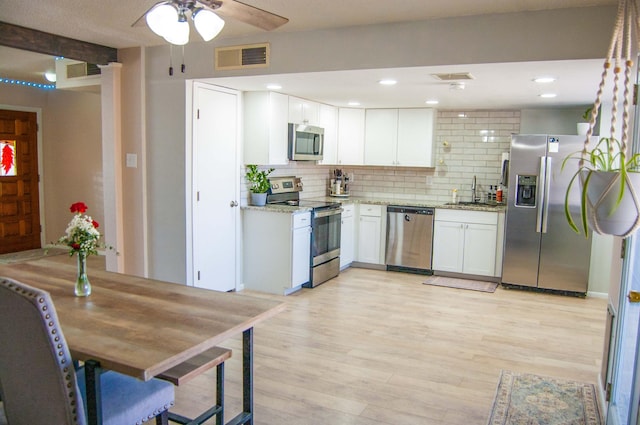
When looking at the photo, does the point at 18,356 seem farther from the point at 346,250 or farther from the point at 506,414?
the point at 346,250

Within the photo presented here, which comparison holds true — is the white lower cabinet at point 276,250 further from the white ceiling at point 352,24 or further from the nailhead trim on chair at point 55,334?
the nailhead trim on chair at point 55,334

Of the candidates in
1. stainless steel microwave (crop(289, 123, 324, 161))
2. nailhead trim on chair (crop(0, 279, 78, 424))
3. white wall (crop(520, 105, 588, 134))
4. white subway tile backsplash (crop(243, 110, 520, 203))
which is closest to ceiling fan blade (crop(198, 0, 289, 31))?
nailhead trim on chair (crop(0, 279, 78, 424))

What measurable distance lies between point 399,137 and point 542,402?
4.22m

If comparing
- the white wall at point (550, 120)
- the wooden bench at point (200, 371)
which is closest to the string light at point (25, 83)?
the wooden bench at point (200, 371)

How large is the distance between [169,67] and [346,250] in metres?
3.14

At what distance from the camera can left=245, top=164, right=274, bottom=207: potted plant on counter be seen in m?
5.50

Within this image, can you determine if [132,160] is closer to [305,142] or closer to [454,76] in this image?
[305,142]

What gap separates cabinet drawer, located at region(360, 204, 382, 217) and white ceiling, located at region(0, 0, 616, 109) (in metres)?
1.53

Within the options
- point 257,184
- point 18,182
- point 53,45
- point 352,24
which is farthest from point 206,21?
point 18,182

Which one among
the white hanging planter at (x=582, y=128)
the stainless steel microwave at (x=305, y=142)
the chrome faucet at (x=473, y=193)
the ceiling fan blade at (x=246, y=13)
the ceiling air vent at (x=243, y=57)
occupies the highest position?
the ceiling air vent at (x=243, y=57)

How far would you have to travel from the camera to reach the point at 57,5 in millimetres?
3420

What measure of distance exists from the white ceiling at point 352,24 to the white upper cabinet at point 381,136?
1.08m

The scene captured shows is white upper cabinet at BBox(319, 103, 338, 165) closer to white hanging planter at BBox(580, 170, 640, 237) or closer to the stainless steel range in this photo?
the stainless steel range

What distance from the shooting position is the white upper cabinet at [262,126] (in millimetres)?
5301
